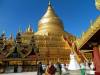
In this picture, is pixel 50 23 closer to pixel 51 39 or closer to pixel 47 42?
pixel 51 39

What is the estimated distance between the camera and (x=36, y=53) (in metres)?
25.4

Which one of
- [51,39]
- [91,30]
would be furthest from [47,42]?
[91,30]

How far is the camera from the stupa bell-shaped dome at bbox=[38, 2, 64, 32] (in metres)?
43.0

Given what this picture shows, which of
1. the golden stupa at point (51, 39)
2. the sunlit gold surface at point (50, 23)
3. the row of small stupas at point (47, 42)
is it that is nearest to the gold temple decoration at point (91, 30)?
the row of small stupas at point (47, 42)

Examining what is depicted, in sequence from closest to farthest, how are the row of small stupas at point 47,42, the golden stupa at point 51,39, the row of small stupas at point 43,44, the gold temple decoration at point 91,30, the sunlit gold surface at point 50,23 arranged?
1. the gold temple decoration at point 91,30
2. the row of small stupas at point 47,42
3. the row of small stupas at point 43,44
4. the golden stupa at point 51,39
5. the sunlit gold surface at point 50,23

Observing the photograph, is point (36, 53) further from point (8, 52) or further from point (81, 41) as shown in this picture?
point (81, 41)

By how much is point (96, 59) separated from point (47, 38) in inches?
1063

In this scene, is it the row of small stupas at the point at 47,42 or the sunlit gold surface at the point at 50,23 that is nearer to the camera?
the row of small stupas at the point at 47,42

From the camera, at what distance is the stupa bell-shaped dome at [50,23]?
141 feet

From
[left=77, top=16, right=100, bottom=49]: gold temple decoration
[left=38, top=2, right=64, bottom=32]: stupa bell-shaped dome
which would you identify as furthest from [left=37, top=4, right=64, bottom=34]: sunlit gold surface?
[left=77, top=16, right=100, bottom=49]: gold temple decoration

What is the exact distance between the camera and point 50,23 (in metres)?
43.9

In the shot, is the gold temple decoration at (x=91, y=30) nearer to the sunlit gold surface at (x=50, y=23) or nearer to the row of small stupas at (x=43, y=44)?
the row of small stupas at (x=43, y=44)

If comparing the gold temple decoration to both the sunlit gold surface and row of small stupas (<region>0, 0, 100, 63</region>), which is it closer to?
row of small stupas (<region>0, 0, 100, 63</region>)

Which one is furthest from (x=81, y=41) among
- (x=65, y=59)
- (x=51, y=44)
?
(x=51, y=44)
